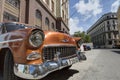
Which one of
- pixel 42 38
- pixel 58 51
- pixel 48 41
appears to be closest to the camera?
pixel 42 38

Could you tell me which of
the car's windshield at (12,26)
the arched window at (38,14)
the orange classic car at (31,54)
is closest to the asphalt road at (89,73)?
the orange classic car at (31,54)

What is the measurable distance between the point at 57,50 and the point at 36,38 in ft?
2.80

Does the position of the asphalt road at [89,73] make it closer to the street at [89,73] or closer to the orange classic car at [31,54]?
the street at [89,73]

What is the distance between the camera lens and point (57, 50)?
11.3ft

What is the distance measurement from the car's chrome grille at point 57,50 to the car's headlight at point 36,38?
0.83 ft

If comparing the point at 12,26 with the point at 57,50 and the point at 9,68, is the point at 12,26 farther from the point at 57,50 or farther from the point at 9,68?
the point at 57,50

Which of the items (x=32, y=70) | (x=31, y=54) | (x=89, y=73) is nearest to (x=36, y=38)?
(x=31, y=54)

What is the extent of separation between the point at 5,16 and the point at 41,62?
7.25 m

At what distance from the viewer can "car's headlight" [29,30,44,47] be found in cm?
273

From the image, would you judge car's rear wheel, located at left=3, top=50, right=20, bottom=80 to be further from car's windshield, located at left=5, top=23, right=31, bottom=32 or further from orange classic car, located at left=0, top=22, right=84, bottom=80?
car's windshield, located at left=5, top=23, right=31, bottom=32

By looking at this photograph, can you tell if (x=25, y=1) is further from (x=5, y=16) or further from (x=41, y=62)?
(x=41, y=62)

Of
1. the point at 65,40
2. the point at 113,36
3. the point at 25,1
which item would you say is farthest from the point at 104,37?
the point at 65,40

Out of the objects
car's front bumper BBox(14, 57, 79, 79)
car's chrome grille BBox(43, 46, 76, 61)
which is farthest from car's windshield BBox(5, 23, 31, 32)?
car's front bumper BBox(14, 57, 79, 79)

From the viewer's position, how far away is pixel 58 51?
3.48m
